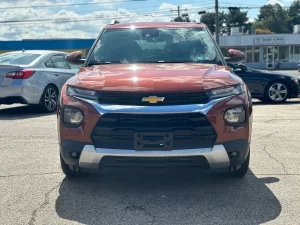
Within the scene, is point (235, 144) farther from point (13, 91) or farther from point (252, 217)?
point (13, 91)

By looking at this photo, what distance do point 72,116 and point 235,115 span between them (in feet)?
5.04

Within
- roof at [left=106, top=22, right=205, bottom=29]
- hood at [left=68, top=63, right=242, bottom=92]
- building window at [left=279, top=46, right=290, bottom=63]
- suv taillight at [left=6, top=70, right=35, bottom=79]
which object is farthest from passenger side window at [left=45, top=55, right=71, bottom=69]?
building window at [left=279, top=46, right=290, bottom=63]

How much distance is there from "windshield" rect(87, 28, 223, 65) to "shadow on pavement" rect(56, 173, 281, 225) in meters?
1.45

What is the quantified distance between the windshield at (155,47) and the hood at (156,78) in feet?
1.65

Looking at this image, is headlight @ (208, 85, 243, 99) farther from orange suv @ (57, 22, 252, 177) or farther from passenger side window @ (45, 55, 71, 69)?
passenger side window @ (45, 55, 71, 69)

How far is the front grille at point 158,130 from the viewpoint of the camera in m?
3.97

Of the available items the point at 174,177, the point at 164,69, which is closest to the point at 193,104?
the point at 164,69

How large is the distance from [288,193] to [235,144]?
2.58 ft

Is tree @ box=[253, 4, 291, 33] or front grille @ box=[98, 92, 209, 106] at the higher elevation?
tree @ box=[253, 4, 291, 33]

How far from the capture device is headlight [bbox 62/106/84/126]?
4141 millimetres

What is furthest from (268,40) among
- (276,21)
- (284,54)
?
(276,21)

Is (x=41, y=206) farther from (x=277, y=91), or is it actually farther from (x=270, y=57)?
(x=270, y=57)

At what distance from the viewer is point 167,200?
4.20 m

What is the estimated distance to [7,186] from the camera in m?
4.71
